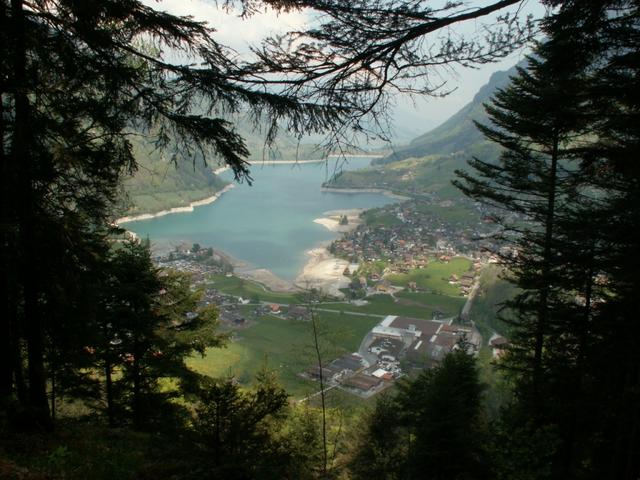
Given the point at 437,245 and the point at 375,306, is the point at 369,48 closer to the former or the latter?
the point at 375,306

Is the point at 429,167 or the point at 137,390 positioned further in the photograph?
the point at 429,167

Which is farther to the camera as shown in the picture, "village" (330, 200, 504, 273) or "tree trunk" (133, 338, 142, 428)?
"village" (330, 200, 504, 273)

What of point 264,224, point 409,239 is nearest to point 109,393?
point 264,224

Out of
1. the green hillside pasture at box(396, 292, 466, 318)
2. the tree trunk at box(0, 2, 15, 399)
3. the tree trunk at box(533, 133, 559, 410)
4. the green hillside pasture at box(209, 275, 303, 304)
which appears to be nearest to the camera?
the tree trunk at box(0, 2, 15, 399)

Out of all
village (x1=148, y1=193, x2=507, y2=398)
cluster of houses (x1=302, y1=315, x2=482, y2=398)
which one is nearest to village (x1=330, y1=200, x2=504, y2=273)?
village (x1=148, y1=193, x2=507, y2=398)

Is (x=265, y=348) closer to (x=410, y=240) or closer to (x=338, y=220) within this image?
(x=410, y=240)

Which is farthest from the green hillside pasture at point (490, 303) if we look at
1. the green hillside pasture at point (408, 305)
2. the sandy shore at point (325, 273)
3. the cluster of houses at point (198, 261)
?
the cluster of houses at point (198, 261)

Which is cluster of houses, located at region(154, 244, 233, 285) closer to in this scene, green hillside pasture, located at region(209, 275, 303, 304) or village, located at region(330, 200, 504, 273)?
green hillside pasture, located at region(209, 275, 303, 304)

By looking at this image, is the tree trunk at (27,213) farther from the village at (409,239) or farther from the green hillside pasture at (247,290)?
the village at (409,239)
